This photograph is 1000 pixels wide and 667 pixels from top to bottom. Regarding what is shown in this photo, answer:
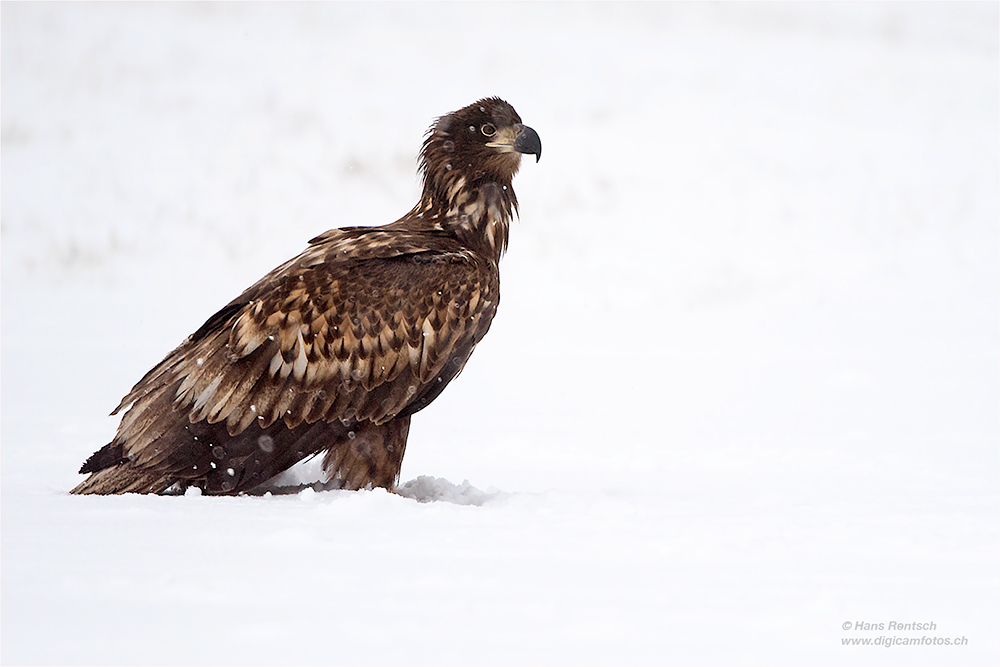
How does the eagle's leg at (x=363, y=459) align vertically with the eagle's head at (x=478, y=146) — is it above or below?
below

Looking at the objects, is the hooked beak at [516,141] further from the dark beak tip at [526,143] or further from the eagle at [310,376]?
the eagle at [310,376]

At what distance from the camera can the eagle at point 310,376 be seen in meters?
4.54

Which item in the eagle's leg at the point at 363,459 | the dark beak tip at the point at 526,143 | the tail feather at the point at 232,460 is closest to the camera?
the tail feather at the point at 232,460

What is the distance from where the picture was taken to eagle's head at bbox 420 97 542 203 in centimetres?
545

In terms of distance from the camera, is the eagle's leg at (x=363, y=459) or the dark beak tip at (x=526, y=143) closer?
the eagle's leg at (x=363, y=459)

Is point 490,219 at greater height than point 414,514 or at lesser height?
greater

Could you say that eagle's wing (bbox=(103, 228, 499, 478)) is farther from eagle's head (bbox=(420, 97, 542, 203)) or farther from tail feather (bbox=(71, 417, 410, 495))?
eagle's head (bbox=(420, 97, 542, 203))

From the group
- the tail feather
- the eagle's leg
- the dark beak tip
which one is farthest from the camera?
the dark beak tip

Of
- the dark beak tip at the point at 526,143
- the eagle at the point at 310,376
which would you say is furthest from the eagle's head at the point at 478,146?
the eagle at the point at 310,376

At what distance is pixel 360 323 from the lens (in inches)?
183

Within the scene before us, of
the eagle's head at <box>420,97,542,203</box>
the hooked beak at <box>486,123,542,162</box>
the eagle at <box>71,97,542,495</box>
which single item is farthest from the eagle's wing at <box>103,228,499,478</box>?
the hooked beak at <box>486,123,542,162</box>

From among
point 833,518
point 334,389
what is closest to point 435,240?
point 334,389

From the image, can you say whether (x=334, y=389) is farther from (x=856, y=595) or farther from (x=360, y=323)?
(x=856, y=595)

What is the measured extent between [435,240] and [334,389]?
92cm
